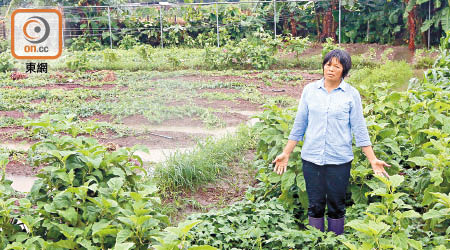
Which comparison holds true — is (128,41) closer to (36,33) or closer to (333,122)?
(36,33)

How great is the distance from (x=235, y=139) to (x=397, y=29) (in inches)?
464

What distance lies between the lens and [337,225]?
13.6ft

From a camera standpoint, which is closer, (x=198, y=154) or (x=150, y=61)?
(x=198, y=154)

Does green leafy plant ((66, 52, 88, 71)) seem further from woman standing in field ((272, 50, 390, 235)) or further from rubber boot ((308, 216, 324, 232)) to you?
rubber boot ((308, 216, 324, 232))

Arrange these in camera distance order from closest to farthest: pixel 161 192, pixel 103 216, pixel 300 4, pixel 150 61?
pixel 103 216 < pixel 161 192 < pixel 150 61 < pixel 300 4

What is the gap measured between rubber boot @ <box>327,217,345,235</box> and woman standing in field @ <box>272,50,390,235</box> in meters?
0.08

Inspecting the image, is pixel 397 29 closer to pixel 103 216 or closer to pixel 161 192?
pixel 161 192

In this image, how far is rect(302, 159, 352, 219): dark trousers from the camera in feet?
13.1

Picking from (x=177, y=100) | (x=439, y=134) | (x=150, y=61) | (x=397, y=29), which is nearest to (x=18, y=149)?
(x=177, y=100)

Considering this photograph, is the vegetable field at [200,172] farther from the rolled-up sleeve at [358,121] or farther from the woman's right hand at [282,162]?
the rolled-up sleeve at [358,121]

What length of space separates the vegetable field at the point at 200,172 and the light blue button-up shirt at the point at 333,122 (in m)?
0.41

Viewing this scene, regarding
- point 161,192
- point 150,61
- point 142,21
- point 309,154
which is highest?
point 142,21

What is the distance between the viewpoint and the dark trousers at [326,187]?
3988 millimetres

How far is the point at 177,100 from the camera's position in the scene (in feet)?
31.2
